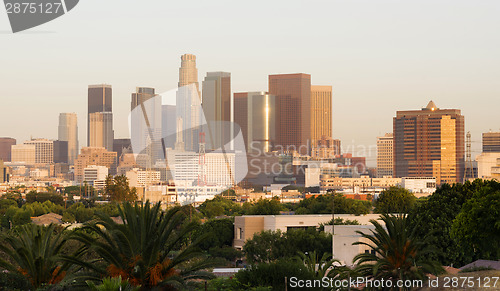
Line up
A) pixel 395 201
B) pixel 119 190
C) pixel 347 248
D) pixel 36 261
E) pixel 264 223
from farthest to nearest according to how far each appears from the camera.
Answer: pixel 119 190
pixel 395 201
pixel 264 223
pixel 347 248
pixel 36 261

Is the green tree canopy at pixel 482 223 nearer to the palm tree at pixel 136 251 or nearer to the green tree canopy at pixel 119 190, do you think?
the palm tree at pixel 136 251

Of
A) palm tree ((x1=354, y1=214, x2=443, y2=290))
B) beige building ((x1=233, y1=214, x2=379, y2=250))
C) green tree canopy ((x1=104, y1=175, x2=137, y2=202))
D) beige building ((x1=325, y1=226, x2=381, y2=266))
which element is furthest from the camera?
green tree canopy ((x1=104, y1=175, x2=137, y2=202))

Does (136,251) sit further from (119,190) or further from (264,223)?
(119,190)

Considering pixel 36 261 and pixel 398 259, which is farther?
pixel 398 259

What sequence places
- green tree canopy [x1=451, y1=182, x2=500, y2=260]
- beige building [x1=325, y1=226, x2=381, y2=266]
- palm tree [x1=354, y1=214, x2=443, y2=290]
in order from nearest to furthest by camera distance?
palm tree [x1=354, y1=214, x2=443, y2=290] < green tree canopy [x1=451, y1=182, x2=500, y2=260] < beige building [x1=325, y1=226, x2=381, y2=266]

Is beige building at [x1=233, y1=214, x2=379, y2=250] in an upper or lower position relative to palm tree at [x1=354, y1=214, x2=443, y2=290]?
lower

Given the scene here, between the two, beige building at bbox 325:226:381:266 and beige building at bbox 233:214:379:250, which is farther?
beige building at bbox 233:214:379:250

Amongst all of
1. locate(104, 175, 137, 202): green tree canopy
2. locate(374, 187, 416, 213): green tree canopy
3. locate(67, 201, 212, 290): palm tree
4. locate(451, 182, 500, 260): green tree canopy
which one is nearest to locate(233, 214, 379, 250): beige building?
locate(374, 187, 416, 213): green tree canopy

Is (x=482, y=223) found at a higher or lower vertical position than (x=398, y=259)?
higher

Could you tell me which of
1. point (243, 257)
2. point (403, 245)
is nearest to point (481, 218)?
point (403, 245)

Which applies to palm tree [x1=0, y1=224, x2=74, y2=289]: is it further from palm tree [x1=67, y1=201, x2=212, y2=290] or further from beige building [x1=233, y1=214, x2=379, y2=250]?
beige building [x1=233, y1=214, x2=379, y2=250]

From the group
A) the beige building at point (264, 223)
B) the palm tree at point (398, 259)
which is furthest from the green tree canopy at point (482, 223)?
the beige building at point (264, 223)

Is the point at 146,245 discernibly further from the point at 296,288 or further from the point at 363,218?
the point at 363,218

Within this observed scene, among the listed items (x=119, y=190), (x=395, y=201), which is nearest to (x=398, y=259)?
(x=395, y=201)
